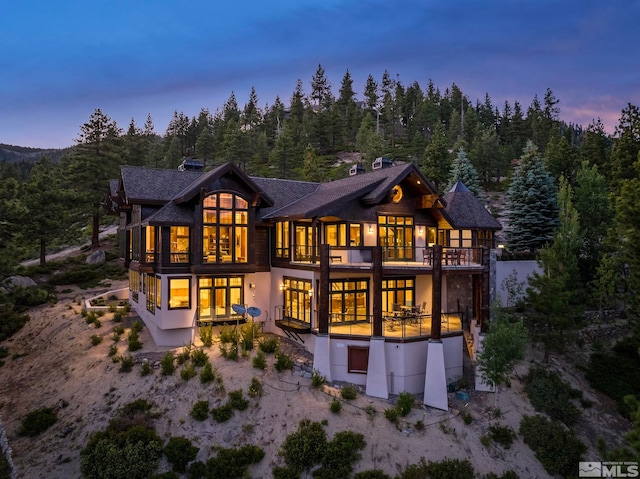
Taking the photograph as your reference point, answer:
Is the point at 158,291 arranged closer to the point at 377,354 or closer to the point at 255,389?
the point at 255,389

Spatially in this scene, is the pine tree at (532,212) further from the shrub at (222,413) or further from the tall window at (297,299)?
the shrub at (222,413)

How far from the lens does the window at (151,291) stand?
22.1 metres

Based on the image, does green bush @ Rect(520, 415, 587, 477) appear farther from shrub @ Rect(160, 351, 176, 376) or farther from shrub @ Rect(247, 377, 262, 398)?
shrub @ Rect(160, 351, 176, 376)

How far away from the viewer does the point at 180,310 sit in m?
21.0

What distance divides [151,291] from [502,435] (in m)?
17.7

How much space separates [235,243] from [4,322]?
16.6 meters

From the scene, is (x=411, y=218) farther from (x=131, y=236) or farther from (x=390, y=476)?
(x=131, y=236)

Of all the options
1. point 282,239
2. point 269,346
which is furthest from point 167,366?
point 282,239

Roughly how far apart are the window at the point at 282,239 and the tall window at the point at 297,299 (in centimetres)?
147

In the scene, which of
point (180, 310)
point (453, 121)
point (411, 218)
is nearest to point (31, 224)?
point (180, 310)

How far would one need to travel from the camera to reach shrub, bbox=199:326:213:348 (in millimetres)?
20203

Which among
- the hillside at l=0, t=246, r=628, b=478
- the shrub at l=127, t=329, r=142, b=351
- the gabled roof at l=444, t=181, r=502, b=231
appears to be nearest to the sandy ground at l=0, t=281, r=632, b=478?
the hillside at l=0, t=246, r=628, b=478

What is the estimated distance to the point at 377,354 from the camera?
18.0 m

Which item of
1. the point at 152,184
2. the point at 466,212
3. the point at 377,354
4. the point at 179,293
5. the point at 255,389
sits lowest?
the point at 255,389
